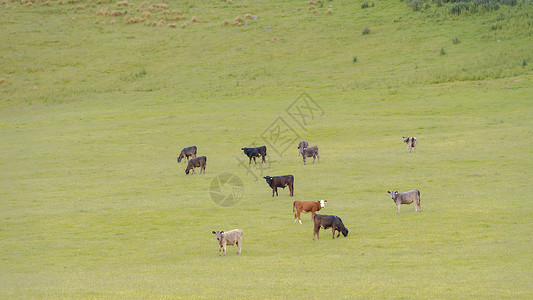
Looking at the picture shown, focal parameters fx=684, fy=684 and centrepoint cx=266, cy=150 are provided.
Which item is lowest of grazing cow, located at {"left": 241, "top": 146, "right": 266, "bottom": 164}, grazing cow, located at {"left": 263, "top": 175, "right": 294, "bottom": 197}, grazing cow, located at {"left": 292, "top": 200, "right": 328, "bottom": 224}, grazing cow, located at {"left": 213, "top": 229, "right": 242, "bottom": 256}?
grazing cow, located at {"left": 213, "top": 229, "right": 242, "bottom": 256}

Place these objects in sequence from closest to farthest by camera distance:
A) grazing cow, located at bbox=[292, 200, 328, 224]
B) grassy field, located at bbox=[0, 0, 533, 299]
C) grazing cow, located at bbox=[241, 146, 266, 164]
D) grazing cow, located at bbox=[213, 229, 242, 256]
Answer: grassy field, located at bbox=[0, 0, 533, 299] → grazing cow, located at bbox=[213, 229, 242, 256] → grazing cow, located at bbox=[292, 200, 328, 224] → grazing cow, located at bbox=[241, 146, 266, 164]

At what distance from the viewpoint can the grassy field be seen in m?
20.5

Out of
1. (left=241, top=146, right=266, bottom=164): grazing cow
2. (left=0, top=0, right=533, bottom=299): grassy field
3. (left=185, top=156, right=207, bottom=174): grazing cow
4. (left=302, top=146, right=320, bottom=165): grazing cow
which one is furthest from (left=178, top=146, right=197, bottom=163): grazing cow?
(left=302, top=146, right=320, bottom=165): grazing cow

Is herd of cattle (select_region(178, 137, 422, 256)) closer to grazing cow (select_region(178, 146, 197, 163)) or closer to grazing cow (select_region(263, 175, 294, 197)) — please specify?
grazing cow (select_region(263, 175, 294, 197))

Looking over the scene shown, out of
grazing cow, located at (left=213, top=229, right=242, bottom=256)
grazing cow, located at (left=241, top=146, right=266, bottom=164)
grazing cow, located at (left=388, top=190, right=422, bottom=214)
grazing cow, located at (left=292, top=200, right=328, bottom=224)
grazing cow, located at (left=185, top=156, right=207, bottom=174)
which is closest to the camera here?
grazing cow, located at (left=213, top=229, right=242, bottom=256)

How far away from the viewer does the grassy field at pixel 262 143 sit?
20.5m

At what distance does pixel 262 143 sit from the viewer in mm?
48062

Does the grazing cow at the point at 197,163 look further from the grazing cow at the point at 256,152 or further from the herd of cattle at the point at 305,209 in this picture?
the grazing cow at the point at 256,152

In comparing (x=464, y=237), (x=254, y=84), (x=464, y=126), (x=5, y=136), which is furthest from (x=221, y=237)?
(x=254, y=84)

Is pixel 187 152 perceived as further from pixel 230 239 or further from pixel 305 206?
pixel 230 239

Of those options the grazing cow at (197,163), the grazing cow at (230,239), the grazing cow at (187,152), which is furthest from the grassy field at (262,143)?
the grazing cow at (187,152)

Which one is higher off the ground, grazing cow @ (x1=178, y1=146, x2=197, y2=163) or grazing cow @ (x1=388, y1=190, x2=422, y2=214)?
grazing cow @ (x1=178, y1=146, x2=197, y2=163)

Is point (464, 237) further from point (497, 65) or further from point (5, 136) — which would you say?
point (497, 65)

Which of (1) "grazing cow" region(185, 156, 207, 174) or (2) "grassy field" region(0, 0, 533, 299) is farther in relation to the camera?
(1) "grazing cow" region(185, 156, 207, 174)
